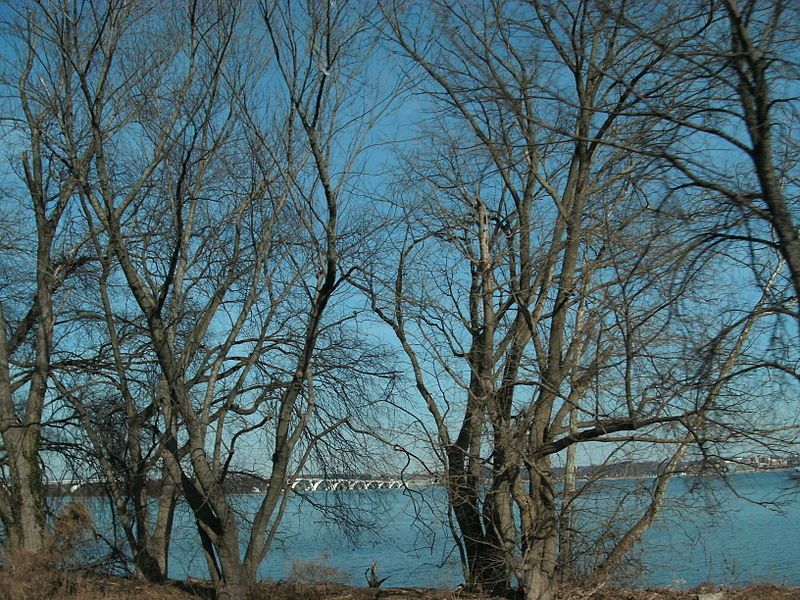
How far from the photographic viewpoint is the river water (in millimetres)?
9617

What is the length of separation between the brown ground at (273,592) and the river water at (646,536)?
0.23 meters

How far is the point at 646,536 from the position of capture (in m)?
10.7

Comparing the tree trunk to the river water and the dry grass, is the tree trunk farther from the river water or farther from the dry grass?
the river water

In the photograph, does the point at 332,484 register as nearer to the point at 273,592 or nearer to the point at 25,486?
the point at 273,592

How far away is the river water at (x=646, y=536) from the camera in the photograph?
9617 millimetres

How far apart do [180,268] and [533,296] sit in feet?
17.7

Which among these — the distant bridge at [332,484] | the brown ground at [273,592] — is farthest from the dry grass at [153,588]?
the distant bridge at [332,484]

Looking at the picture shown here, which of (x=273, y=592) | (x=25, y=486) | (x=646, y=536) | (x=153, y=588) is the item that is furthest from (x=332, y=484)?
(x=25, y=486)

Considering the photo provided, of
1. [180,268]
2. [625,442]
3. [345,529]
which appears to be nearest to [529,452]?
[625,442]

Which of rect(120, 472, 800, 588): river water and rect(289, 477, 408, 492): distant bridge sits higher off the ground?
rect(289, 477, 408, 492): distant bridge

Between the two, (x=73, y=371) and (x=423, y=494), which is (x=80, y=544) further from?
(x=423, y=494)

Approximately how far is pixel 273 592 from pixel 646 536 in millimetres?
5005

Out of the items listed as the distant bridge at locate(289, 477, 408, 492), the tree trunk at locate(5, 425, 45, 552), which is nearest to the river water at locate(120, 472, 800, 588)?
the distant bridge at locate(289, 477, 408, 492)

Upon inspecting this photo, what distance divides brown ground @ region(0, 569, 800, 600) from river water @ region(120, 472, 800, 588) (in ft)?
0.75
